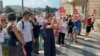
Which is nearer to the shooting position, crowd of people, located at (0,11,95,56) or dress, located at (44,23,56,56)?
crowd of people, located at (0,11,95,56)

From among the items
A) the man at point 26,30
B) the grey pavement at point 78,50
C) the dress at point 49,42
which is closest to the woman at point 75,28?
the grey pavement at point 78,50

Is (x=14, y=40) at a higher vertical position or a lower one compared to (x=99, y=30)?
higher

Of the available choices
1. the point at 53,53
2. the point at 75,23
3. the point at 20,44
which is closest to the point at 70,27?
the point at 75,23

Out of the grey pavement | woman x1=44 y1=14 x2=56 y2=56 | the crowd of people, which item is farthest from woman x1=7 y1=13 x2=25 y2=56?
the grey pavement

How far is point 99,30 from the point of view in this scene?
88.7ft

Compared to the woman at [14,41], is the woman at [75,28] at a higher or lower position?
lower

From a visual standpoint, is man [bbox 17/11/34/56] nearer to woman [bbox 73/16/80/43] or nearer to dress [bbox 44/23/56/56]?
dress [bbox 44/23/56/56]

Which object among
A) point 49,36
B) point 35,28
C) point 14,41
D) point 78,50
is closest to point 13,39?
point 14,41

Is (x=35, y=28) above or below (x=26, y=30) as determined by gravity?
below

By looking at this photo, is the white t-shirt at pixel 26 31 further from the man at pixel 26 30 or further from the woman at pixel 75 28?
the woman at pixel 75 28

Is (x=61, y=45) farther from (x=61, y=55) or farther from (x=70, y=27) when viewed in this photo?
(x=61, y=55)

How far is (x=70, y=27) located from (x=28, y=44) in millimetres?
7737

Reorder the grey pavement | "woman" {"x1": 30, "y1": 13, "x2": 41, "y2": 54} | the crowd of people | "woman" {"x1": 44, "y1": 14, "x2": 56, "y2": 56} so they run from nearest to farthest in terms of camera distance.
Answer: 1. the crowd of people
2. "woman" {"x1": 44, "y1": 14, "x2": 56, "y2": 56}
3. "woman" {"x1": 30, "y1": 13, "x2": 41, "y2": 54}
4. the grey pavement

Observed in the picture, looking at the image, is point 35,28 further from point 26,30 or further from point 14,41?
point 14,41
